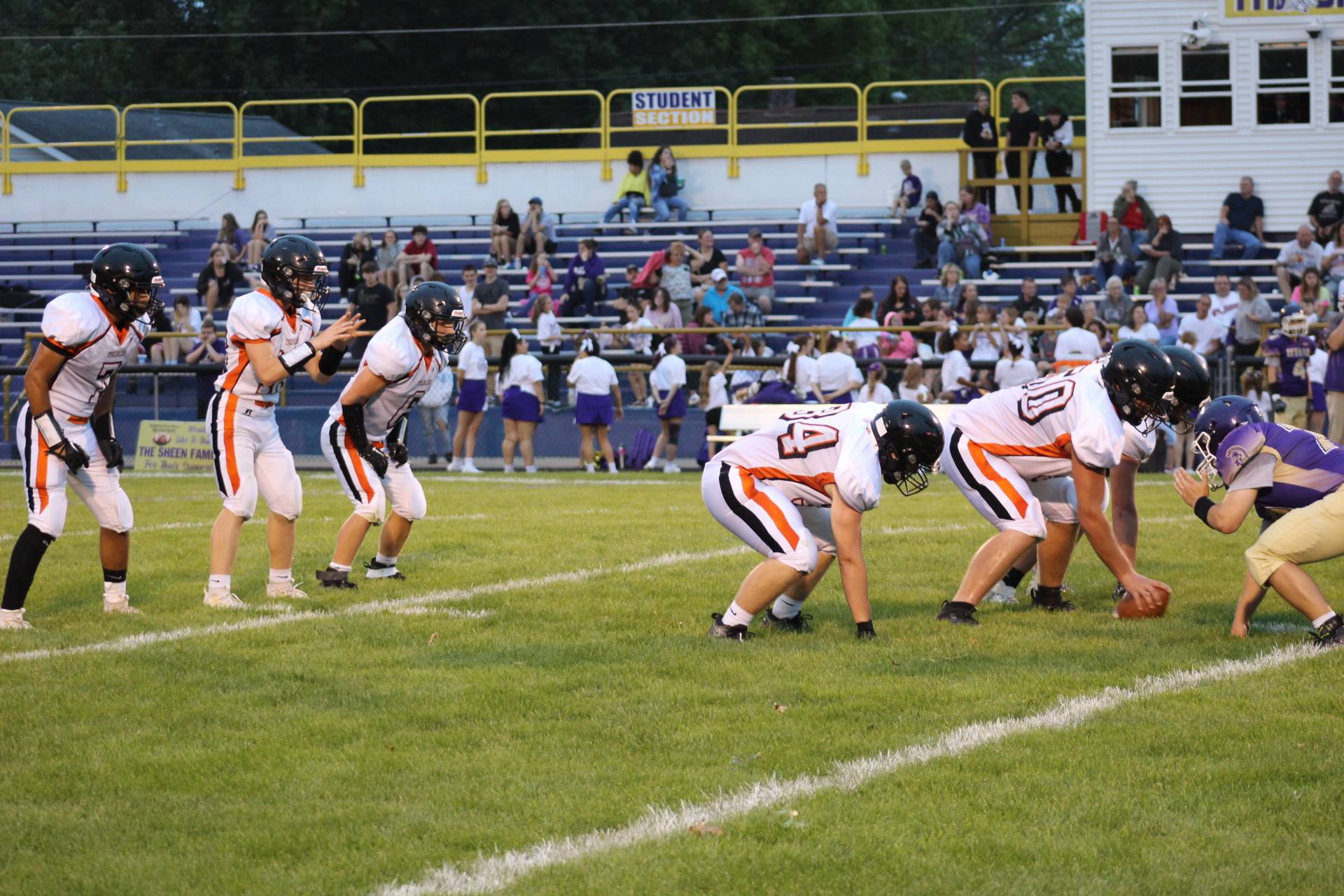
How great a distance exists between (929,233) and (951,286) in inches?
109

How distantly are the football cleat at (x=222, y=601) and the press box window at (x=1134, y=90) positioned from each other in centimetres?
1963

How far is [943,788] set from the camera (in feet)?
16.2

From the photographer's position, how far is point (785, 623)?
301 inches

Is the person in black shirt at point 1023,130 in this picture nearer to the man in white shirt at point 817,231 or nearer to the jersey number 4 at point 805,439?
the man in white shirt at point 817,231

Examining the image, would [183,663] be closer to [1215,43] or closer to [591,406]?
[591,406]

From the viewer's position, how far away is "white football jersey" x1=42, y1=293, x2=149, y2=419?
763 centimetres

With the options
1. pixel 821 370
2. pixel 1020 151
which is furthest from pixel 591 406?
pixel 1020 151

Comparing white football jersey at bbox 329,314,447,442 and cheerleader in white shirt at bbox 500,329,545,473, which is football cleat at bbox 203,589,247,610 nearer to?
white football jersey at bbox 329,314,447,442

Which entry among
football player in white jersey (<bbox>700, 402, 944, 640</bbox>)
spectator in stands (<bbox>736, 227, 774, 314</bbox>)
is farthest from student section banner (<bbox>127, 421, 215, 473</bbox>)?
football player in white jersey (<bbox>700, 402, 944, 640</bbox>)

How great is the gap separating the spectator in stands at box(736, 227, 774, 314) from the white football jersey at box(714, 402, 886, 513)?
1577 centimetres

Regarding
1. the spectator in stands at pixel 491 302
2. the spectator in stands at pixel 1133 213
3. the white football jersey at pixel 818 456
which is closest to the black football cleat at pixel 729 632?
the white football jersey at pixel 818 456

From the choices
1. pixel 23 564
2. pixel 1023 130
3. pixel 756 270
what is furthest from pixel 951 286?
pixel 23 564

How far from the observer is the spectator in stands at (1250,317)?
1889cm

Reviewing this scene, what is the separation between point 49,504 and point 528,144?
33919mm
